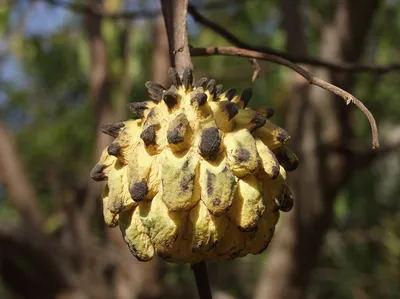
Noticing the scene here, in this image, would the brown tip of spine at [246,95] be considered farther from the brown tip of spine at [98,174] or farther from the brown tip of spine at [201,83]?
the brown tip of spine at [98,174]

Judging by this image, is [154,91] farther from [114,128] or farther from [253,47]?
[253,47]

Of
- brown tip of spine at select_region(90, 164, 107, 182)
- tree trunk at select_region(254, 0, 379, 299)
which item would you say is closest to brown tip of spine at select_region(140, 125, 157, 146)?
brown tip of spine at select_region(90, 164, 107, 182)

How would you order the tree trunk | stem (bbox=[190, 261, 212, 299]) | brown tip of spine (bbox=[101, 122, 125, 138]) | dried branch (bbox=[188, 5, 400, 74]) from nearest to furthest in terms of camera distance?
stem (bbox=[190, 261, 212, 299]), brown tip of spine (bbox=[101, 122, 125, 138]), dried branch (bbox=[188, 5, 400, 74]), the tree trunk

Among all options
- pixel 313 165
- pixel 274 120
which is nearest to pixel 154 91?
pixel 313 165

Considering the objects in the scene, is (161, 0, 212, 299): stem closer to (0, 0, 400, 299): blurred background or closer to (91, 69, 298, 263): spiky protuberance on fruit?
(91, 69, 298, 263): spiky protuberance on fruit

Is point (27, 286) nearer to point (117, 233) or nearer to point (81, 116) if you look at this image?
point (117, 233)

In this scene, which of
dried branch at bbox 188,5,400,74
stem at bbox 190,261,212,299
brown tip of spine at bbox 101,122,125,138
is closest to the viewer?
stem at bbox 190,261,212,299
